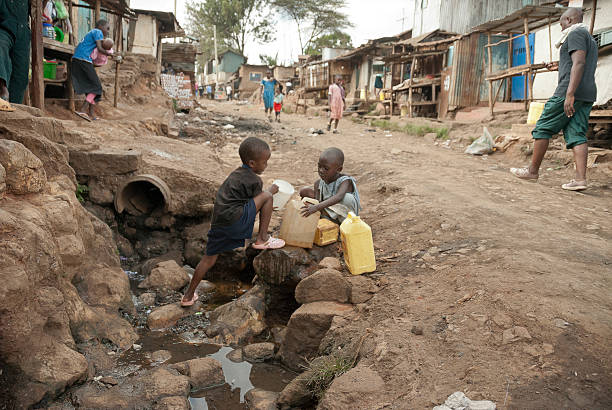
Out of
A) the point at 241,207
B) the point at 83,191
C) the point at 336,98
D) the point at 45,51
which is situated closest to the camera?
the point at 241,207

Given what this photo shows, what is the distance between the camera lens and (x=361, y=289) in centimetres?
277

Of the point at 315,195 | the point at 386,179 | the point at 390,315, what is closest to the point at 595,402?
the point at 390,315

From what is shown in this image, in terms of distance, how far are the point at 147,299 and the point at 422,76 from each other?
47.4 feet

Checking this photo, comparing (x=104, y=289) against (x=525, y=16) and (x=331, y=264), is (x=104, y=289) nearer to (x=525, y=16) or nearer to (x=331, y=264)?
(x=331, y=264)

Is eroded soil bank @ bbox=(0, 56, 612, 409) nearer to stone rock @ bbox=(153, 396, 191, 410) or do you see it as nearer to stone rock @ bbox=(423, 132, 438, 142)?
stone rock @ bbox=(153, 396, 191, 410)

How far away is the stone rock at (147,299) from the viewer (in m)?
3.54

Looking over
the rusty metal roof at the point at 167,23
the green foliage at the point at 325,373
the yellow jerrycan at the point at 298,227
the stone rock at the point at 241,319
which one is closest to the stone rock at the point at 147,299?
the stone rock at the point at 241,319

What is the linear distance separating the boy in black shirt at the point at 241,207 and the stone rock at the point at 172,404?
1294 millimetres

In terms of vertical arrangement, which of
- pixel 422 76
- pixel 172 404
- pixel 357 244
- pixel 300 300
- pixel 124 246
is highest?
pixel 422 76

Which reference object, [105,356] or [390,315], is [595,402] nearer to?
[390,315]

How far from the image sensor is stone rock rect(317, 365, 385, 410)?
177 centimetres

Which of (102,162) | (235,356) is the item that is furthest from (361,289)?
(102,162)

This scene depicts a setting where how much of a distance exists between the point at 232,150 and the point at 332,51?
770 inches

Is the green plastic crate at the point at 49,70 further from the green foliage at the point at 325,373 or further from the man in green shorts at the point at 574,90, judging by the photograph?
the man in green shorts at the point at 574,90
